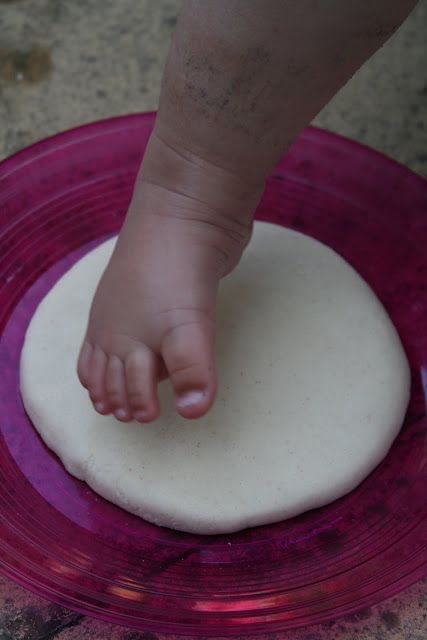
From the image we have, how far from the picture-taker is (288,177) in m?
0.97

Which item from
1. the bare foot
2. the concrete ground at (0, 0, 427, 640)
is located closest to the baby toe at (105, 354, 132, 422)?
the bare foot

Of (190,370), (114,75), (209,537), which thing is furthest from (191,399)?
(114,75)

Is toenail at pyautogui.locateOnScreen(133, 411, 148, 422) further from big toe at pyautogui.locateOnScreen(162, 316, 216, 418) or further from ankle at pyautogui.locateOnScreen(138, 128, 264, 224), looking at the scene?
ankle at pyautogui.locateOnScreen(138, 128, 264, 224)

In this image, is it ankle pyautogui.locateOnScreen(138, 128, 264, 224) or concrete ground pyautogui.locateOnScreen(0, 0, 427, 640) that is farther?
concrete ground pyautogui.locateOnScreen(0, 0, 427, 640)

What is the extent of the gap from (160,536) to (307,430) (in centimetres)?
17

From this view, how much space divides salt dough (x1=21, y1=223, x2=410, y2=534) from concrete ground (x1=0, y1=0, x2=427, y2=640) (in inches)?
14.1

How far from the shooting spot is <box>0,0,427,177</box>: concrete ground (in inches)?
44.5

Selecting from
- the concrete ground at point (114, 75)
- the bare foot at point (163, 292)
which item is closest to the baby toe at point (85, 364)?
the bare foot at point (163, 292)

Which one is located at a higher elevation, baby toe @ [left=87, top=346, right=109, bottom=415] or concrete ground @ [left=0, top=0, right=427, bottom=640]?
concrete ground @ [left=0, top=0, right=427, bottom=640]

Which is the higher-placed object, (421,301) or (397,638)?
(421,301)

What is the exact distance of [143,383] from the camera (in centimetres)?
68

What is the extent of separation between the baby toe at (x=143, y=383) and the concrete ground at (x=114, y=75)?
0.54 m

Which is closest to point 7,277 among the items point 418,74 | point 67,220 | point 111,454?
point 67,220

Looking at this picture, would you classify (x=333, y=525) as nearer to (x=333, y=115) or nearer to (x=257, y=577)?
(x=257, y=577)
